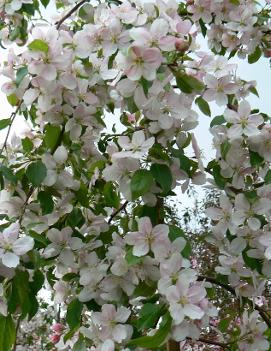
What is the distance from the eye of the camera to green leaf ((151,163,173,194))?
3.44 ft

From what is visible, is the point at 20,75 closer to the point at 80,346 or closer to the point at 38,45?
the point at 38,45

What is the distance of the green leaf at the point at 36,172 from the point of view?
1073 mm

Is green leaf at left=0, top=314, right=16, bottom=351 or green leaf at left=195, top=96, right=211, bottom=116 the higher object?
green leaf at left=195, top=96, right=211, bottom=116

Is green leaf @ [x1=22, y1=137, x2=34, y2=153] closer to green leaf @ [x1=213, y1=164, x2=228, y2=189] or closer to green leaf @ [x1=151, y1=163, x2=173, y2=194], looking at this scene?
green leaf @ [x1=151, y1=163, x2=173, y2=194]

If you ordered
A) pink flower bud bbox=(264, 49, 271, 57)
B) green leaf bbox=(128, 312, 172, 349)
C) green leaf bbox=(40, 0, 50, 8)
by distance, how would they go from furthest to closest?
1. pink flower bud bbox=(264, 49, 271, 57)
2. green leaf bbox=(40, 0, 50, 8)
3. green leaf bbox=(128, 312, 172, 349)

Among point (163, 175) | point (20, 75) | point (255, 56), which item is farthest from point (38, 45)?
point (255, 56)

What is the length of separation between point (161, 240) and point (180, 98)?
0.94ft

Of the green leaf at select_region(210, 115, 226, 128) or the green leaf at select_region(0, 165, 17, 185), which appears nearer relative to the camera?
the green leaf at select_region(0, 165, 17, 185)

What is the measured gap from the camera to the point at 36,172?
1085 millimetres

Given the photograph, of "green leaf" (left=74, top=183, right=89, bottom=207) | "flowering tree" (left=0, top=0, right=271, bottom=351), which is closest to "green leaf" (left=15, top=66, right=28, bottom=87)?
"flowering tree" (left=0, top=0, right=271, bottom=351)

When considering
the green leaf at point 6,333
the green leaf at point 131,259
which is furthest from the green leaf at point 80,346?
the green leaf at point 131,259

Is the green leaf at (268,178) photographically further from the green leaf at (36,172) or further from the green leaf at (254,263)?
the green leaf at (36,172)

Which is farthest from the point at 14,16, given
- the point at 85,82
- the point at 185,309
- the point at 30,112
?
the point at 185,309

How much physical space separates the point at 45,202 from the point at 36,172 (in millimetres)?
73
